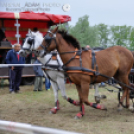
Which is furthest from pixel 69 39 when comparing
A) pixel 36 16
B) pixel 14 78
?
pixel 36 16

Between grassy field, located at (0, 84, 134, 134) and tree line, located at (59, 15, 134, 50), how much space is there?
26.6 meters

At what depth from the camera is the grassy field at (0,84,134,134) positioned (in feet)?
14.5

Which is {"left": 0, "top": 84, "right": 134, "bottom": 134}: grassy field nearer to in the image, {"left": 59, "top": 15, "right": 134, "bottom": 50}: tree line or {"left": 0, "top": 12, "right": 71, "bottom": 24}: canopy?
{"left": 0, "top": 12, "right": 71, "bottom": 24}: canopy

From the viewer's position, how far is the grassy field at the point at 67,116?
441 cm

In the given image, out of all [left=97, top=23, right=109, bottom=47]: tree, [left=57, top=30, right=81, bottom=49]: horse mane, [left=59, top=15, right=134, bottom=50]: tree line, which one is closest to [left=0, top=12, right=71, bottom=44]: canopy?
[left=57, top=30, right=81, bottom=49]: horse mane

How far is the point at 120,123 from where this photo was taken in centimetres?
467

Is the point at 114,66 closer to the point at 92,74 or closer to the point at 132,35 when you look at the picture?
the point at 92,74

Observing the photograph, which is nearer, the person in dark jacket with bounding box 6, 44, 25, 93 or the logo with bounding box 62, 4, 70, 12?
the person in dark jacket with bounding box 6, 44, 25, 93

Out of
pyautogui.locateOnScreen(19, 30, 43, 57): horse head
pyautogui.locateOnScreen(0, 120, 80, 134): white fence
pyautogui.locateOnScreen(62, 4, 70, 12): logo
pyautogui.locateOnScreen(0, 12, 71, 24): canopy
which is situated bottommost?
pyautogui.locateOnScreen(0, 120, 80, 134): white fence

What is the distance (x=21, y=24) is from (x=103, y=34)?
31.5m

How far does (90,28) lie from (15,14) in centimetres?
2563

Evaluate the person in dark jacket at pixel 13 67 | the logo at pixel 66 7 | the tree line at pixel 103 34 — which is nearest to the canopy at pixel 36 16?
the logo at pixel 66 7

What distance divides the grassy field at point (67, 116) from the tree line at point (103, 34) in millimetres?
26564

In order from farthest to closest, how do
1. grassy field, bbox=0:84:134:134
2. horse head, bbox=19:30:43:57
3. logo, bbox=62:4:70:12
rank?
logo, bbox=62:4:70:12 → horse head, bbox=19:30:43:57 → grassy field, bbox=0:84:134:134
